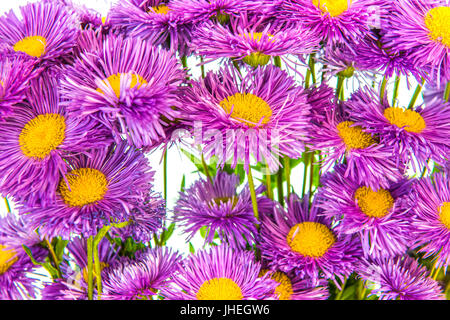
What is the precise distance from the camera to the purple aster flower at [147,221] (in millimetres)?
405

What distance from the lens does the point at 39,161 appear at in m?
0.35

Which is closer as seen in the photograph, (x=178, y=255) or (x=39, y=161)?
(x=39, y=161)

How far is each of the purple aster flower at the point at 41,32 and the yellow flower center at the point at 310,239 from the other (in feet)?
0.80

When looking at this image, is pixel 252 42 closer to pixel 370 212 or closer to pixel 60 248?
pixel 370 212

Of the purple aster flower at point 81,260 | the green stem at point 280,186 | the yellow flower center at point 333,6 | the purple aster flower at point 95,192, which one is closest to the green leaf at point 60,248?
the purple aster flower at point 81,260

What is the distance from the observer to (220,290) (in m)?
0.37

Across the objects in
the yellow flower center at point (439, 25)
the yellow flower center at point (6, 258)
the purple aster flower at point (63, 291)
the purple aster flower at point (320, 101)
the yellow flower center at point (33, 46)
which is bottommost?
the purple aster flower at point (63, 291)

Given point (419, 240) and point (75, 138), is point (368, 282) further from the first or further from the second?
point (75, 138)

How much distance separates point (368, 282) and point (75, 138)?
0.93ft

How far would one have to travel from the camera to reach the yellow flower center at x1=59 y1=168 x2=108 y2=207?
13.7 inches

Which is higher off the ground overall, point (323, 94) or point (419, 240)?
point (323, 94)

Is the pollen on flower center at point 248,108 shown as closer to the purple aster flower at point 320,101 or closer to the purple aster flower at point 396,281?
the purple aster flower at point 320,101

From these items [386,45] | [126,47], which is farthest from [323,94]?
[126,47]

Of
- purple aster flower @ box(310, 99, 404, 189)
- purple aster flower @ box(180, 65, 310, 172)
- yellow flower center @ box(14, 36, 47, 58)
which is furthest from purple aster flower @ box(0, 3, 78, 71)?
purple aster flower @ box(310, 99, 404, 189)
